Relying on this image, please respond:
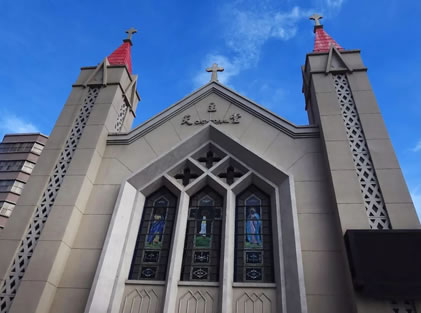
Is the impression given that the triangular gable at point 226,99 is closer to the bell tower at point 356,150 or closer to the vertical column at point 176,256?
the bell tower at point 356,150

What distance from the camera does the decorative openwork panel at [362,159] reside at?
20.3ft

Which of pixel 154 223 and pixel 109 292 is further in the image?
pixel 154 223

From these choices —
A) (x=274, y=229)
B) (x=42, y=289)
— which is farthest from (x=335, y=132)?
(x=42, y=289)

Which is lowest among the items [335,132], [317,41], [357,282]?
[357,282]

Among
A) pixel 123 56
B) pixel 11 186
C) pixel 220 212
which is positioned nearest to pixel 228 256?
pixel 220 212

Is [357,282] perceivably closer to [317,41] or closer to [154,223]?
[154,223]

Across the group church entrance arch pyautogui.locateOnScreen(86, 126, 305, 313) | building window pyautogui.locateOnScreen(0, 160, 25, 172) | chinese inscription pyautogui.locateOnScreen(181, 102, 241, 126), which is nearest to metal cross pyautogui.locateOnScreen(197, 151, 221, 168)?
church entrance arch pyautogui.locateOnScreen(86, 126, 305, 313)

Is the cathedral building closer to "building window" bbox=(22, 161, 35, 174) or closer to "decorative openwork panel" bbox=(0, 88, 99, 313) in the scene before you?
"decorative openwork panel" bbox=(0, 88, 99, 313)

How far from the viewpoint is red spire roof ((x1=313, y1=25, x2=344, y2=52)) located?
1029cm

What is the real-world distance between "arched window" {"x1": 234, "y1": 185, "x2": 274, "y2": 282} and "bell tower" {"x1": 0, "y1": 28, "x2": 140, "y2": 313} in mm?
3778

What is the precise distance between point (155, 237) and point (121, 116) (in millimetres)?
4702

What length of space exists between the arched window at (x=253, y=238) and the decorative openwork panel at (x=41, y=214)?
4425mm

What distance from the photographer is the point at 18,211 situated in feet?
23.6

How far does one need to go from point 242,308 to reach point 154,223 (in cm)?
291
